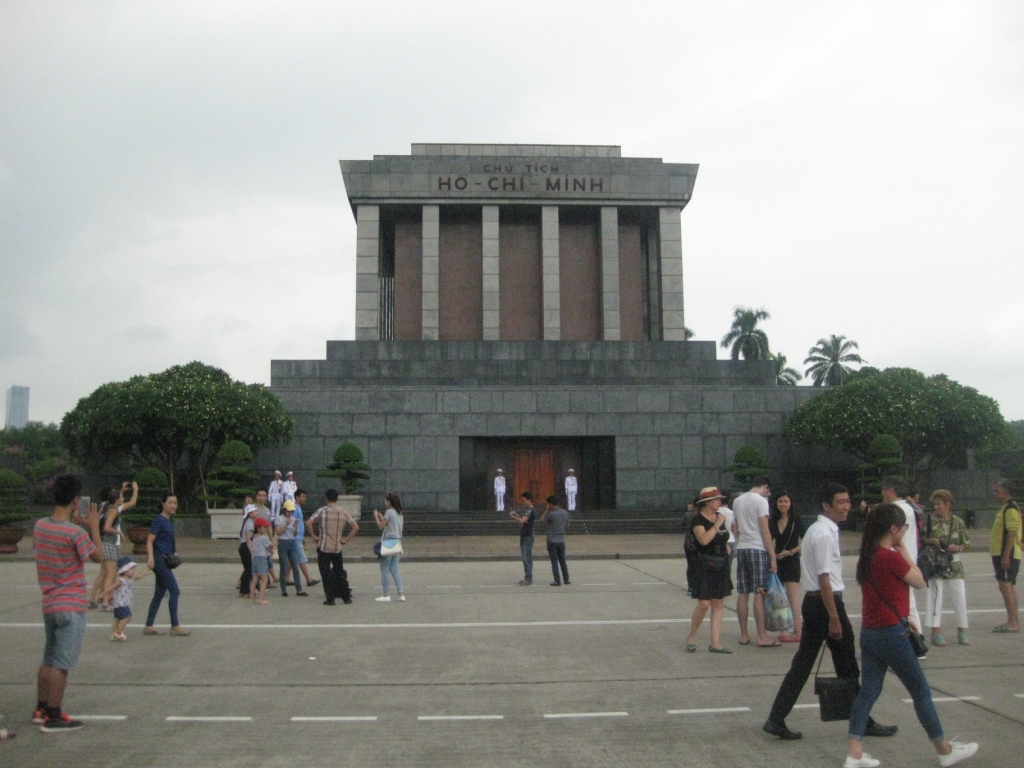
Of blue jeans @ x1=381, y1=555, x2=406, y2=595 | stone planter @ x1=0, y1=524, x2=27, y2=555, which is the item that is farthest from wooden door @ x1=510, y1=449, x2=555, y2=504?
blue jeans @ x1=381, y1=555, x2=406, y2=595

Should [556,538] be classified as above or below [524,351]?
below

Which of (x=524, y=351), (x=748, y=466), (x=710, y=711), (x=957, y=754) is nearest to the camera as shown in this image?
(x=957, y=754)

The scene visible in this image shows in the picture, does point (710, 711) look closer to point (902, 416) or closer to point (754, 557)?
point (754, 557)

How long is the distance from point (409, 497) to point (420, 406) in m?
2.98

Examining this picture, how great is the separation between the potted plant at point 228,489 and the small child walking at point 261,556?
12.2 m

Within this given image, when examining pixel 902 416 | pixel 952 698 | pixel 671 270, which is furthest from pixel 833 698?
pixel 671 270

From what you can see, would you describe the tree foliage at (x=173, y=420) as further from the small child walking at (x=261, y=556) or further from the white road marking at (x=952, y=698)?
the white road marking at (x=952, y=698)

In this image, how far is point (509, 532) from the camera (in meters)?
28.2

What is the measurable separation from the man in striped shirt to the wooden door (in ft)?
81.4

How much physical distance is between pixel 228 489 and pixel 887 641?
76.4ft

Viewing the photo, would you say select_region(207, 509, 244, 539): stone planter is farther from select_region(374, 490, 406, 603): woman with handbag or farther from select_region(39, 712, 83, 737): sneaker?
select_region(39, 712, 83, 737): sneaker

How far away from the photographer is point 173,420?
88.4ft

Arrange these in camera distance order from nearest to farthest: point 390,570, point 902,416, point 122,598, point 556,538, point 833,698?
point 833,698 < point 122,598 < point 390,570 < point 556,538 < point 902,416

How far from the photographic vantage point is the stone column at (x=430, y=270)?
36969 mm
